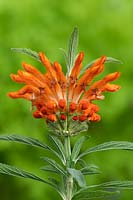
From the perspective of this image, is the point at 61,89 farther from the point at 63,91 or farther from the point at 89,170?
the point at 89,170

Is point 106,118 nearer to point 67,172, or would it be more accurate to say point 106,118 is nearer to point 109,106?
point 109,106

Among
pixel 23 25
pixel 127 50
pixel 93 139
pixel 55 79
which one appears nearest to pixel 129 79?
pixel 127 50

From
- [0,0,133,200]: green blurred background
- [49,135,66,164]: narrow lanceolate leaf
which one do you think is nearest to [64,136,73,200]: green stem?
[49,135,66,164]: narrow lanceolate leaf

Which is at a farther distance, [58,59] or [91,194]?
[58,59]

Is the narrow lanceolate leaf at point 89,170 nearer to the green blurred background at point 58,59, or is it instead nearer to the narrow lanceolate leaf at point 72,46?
the narrow lanceolate leaf at point 72,46

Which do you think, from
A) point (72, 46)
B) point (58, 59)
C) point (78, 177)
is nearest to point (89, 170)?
point (78, 177)

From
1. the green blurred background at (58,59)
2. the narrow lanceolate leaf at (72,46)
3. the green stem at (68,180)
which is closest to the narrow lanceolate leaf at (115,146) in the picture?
the green stem at (68,180)

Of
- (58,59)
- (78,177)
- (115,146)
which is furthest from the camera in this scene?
(58,59)


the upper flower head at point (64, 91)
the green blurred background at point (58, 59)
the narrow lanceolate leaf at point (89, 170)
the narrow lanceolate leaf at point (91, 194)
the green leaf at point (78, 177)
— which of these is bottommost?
the narrow lanceolate leaf at point (91, 194)
